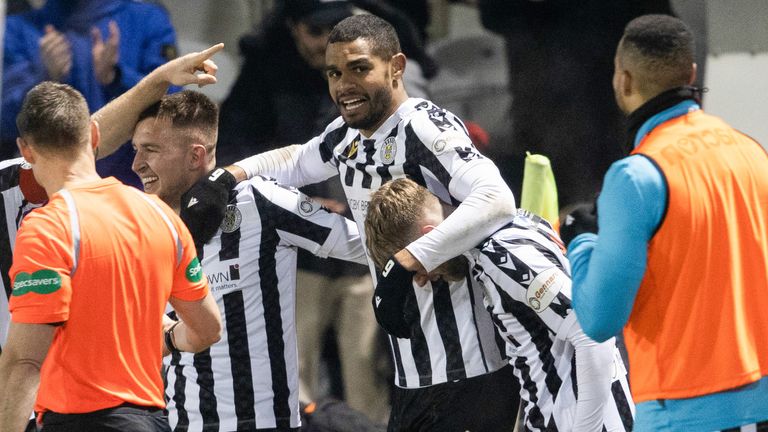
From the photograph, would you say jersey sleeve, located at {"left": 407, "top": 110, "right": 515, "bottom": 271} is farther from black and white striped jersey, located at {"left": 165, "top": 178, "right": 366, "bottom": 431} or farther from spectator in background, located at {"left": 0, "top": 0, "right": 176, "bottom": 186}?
spectator in background, located at {"left": 0, "top": 0, "right": 176, "bottom": 186}

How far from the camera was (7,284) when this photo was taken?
15.8 ft

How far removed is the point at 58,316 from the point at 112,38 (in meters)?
3.21

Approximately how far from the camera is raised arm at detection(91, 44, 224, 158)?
4.55 metres

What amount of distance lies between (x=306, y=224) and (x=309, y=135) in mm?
1912

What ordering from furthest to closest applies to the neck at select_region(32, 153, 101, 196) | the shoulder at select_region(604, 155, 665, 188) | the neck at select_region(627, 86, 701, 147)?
the neck at select_region(32, 153, 101, 196)
the neck at select_region(627, 86, 701, 147)
the shoulder at select_region(604, 155, 665, 188)

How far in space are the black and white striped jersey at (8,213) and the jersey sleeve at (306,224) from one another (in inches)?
35.3

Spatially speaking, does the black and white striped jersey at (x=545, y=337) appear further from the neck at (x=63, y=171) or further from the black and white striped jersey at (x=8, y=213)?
the black and white striped jersey at (x=8, y=213)

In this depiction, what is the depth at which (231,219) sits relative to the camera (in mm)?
4539

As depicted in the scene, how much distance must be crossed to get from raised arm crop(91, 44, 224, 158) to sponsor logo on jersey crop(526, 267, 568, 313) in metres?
1.44

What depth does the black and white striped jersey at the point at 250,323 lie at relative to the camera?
4.49 meters

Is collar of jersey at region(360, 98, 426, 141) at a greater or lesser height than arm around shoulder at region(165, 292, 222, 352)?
greater

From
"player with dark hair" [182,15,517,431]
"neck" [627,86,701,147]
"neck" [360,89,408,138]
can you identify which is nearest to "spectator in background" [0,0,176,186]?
"player with dark hair" [182,15,517,431]

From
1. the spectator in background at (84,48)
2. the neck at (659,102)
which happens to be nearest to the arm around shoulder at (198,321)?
the neck at (659,102)

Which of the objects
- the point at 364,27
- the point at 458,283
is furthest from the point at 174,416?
the point at 364,27
